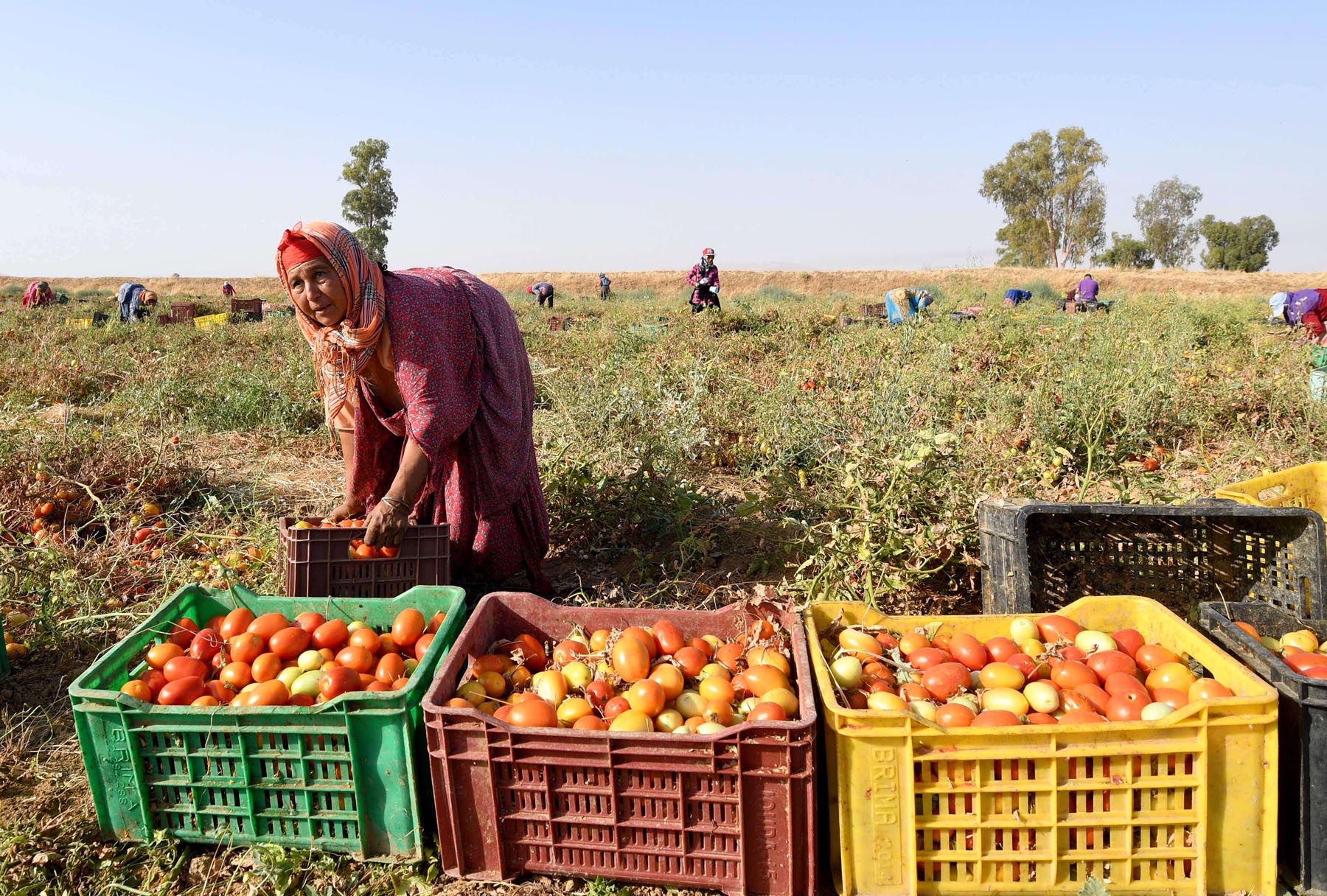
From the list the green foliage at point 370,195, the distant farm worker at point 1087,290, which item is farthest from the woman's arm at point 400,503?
the green foliage at point 370,195

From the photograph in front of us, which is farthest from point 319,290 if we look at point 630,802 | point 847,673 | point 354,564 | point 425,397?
point 847,673

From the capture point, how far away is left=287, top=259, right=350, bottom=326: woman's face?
243 centimetres

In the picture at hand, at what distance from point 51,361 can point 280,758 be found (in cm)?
643

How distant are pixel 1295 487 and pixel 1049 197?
44849 mm

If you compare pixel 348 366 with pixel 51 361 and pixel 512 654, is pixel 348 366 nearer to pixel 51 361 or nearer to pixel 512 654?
pixel 512 654

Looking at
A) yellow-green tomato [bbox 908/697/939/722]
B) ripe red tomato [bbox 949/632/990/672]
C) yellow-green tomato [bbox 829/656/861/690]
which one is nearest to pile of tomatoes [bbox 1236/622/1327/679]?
ripe red tomato [bbox 949/632/990/672]

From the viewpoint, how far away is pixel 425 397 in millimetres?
2590

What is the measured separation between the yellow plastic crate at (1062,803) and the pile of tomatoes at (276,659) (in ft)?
3.44

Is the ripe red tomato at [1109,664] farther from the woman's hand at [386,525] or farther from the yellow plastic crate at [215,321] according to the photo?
the yellow plastic crate at [215,321]

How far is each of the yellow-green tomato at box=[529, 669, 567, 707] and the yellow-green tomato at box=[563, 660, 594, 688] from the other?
0.06ft

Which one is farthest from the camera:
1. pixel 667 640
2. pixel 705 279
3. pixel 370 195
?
pixel 370 195

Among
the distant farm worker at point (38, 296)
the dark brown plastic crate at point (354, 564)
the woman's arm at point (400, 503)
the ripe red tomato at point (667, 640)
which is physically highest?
the distant farm worker at point (38, 296)

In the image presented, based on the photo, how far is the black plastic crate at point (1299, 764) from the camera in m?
1.59

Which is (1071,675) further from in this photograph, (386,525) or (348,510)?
(348,510)
